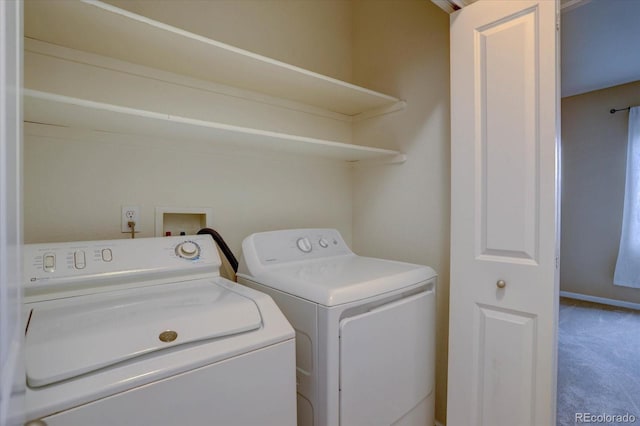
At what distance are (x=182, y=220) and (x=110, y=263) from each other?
18.1 inches

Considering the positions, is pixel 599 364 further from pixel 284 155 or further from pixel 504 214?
pixel 284 155

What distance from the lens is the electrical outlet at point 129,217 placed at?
137 centimetres

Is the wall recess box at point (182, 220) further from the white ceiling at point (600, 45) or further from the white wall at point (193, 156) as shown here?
the white ceiling at point (600, 45)

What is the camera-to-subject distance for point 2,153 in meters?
0.29

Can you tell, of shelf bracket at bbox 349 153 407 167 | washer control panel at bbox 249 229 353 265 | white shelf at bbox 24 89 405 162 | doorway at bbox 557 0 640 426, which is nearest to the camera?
white shelf at bbox 24 89 405 162

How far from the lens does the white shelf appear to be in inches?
38.8

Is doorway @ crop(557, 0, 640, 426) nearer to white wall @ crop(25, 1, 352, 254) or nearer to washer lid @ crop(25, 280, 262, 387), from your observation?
white wall @ crop(25, 1, 352, 254)

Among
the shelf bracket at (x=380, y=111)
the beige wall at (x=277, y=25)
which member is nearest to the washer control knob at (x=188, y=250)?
the beige wall at (x=277, y=25)

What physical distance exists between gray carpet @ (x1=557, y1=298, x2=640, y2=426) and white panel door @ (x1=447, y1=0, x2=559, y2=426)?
1003 millimetres

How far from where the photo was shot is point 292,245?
1.62m

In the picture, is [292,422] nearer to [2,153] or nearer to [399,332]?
[399,332]

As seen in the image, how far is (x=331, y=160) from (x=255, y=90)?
0.67 m

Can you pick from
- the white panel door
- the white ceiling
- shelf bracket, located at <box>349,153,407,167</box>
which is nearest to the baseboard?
the white ceiling

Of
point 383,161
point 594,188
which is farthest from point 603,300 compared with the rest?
point 383,161
